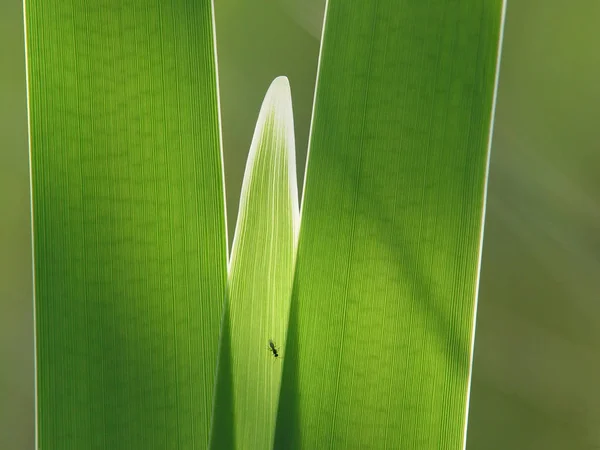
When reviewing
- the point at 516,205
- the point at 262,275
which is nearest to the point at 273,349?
the point at 262,275

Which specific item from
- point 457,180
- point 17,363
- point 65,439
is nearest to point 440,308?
point 457,180

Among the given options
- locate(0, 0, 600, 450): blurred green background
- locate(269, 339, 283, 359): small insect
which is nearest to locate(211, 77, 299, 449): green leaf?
locate(269, 339, 283, 359): small insect

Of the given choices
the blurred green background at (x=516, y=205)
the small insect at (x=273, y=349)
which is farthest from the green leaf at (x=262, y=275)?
the blurred green background at (x=516, y=205)

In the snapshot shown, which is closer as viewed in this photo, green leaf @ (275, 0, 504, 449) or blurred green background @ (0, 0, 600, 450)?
green leaf @ (275, 0, 504, 449)

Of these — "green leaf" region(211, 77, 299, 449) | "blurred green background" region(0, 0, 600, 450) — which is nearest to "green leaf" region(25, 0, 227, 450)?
"green leaf" region(211, 77, 299, 449)

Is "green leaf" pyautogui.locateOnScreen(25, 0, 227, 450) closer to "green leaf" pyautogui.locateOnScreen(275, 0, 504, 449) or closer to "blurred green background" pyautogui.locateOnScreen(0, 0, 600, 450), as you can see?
"green leaf" pyautogui.locateOnScreen(275, 0, 504, 449)

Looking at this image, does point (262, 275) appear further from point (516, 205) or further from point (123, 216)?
point (516, 205)

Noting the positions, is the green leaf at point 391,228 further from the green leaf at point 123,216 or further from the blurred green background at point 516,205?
the blurred green background at point 516,205
